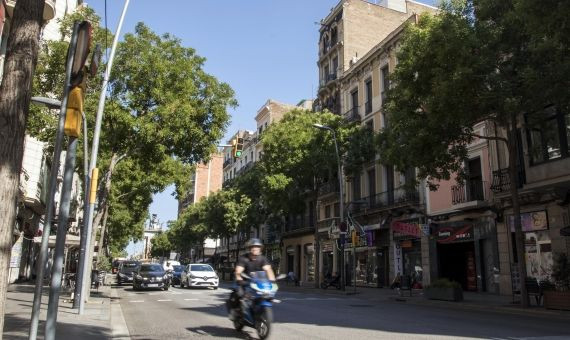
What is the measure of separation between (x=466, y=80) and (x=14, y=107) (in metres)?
14.0

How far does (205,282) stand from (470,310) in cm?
1587

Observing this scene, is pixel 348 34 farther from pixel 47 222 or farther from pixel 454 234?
pixel 47 222

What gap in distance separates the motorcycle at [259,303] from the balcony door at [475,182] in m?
18.8

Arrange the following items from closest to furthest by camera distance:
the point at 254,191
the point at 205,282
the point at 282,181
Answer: the point at 205,282 → the point at 282,181 → the point at 254,191

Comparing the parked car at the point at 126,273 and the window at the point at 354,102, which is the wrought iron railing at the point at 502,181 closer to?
the window at the point at 354,102

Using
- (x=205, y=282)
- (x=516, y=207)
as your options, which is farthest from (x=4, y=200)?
(x=205, y=282)

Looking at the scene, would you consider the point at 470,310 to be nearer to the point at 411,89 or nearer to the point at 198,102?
the point at 411,89

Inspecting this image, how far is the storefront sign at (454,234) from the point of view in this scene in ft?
81.9

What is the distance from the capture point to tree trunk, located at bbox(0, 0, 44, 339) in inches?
173

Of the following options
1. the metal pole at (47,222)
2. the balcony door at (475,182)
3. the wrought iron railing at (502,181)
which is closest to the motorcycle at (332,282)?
the balcony door at (475,182)

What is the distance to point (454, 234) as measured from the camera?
84.5 ft

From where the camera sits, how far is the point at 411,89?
18250 millimetres

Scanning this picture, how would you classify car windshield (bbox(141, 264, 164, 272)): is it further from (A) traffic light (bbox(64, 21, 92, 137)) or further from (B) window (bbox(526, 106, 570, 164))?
(A) traffic light (bbox(64, 21, 92, 137))

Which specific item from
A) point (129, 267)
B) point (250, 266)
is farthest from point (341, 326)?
point (129, 267)
